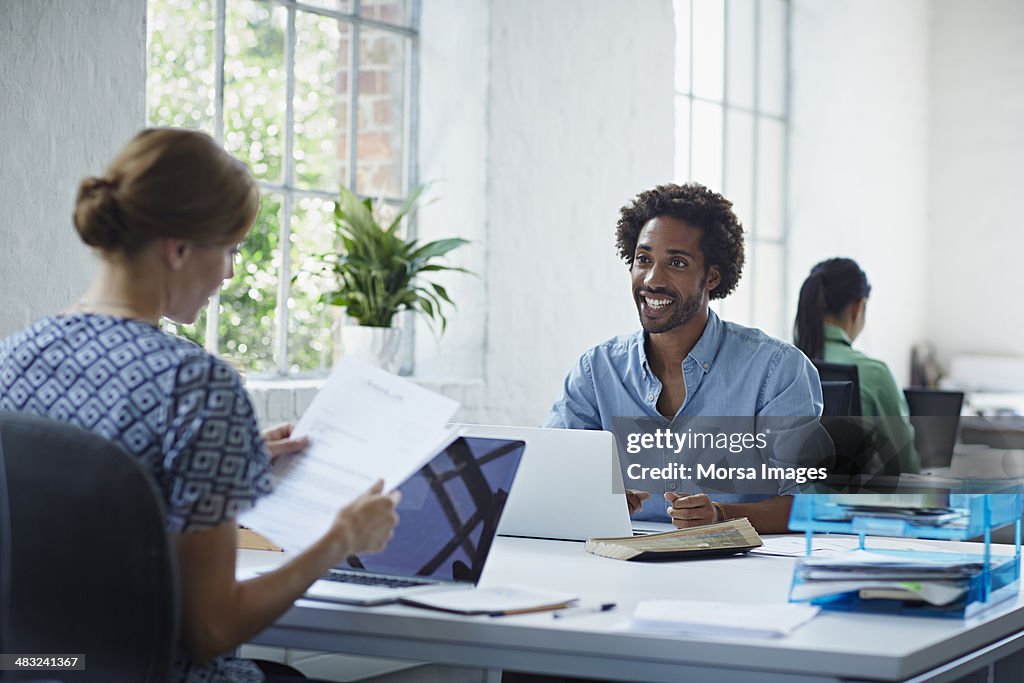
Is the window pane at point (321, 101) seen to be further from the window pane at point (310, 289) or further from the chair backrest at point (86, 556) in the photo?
the chair backrest at point (86, 556)

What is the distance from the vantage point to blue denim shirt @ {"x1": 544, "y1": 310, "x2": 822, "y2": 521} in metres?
2.63

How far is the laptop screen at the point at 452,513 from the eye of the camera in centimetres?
181

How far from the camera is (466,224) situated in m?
4.59

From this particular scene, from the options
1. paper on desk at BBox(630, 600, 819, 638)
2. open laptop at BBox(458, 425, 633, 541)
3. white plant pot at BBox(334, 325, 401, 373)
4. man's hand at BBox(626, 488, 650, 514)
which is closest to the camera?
paper on desk at BBox(630, 600, 819, 638)

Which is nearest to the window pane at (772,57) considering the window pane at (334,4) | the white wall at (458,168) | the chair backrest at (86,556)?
the white wall at (458,168)

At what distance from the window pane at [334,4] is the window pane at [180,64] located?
18.0 inches

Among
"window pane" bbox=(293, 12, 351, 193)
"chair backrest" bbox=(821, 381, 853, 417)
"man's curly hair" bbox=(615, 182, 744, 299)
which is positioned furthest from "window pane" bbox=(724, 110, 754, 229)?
"man's curly hair" bbox=(615, 182, 744, 299)

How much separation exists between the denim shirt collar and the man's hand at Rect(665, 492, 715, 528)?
17.9 inches

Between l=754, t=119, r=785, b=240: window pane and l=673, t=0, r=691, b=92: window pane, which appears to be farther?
l=754, t=119, r=785, b=240: window pane

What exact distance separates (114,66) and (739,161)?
4189mm

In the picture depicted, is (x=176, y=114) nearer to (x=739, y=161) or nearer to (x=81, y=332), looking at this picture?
(x=81, y=332)

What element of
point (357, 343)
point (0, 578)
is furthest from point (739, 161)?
point (0, 578)

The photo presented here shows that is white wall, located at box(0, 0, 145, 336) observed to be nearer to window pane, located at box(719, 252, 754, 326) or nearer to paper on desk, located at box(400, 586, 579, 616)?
paper on desk, located at box(400, 586, 579, 616)

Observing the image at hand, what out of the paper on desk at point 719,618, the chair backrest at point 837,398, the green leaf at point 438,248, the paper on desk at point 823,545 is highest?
the green leaf at point 438,248
